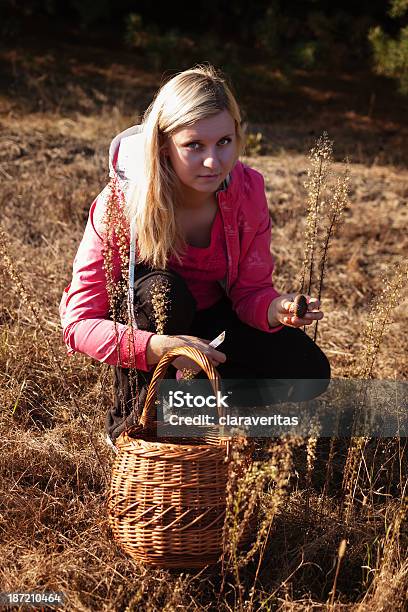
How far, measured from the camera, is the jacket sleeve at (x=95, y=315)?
2309 millimetres

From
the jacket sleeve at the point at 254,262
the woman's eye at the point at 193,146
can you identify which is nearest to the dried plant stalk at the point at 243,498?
the jacket sleeve at the point at 254,262

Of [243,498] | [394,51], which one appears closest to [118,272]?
[243,498]

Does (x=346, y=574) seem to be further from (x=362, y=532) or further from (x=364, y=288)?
(x=364, y=288)

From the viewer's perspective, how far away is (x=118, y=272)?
248 centimetres

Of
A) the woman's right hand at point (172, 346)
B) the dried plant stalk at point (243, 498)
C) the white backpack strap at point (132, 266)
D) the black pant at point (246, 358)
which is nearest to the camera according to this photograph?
the dried plant stalk at point (243, 498)

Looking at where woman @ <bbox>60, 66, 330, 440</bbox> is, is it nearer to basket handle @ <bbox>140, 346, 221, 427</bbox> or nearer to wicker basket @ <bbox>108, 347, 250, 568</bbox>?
basket handle @ <bbox>140, 346, 221, 427</bbox>

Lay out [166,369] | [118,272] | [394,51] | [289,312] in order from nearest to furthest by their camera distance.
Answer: [166,369]
[289,312]
[118,272]
[394,51]

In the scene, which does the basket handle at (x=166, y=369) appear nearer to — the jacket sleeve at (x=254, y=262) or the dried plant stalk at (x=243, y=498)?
the dried plant stalk at (x=243, y=498)

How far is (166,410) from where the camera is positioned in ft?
8.30

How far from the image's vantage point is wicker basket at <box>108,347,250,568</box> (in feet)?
6.40

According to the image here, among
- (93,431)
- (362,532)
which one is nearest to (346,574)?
(362,532)

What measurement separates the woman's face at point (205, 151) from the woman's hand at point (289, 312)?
1.28 feet

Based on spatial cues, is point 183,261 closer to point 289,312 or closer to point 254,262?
point 254,262

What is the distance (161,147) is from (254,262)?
1.63 ft
